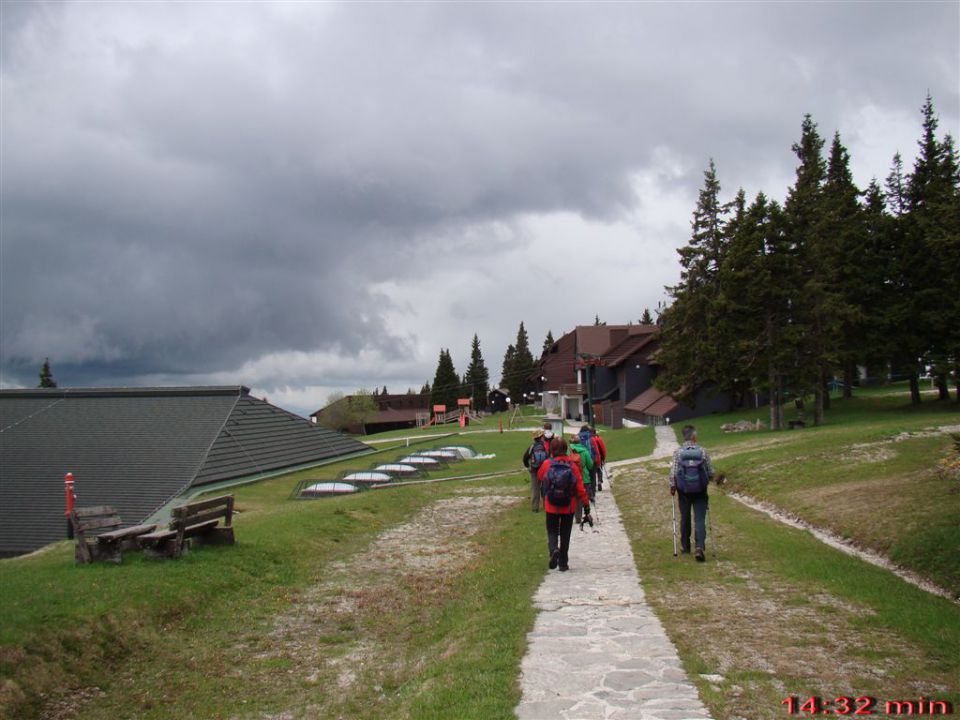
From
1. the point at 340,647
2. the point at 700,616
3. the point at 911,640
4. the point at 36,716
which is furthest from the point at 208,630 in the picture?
the point at 911,640

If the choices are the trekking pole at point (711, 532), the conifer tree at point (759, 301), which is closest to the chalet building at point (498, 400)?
the conifer tree at point (759, 301)

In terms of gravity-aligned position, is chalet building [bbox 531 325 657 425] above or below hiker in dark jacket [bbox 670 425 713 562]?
above

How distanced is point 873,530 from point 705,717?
9521mm

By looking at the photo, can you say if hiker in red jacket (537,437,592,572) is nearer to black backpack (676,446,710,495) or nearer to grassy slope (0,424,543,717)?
grassy slope (0,424,543,717)

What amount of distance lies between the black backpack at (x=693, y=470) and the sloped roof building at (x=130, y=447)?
67.5ft

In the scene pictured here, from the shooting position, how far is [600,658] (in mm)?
7000

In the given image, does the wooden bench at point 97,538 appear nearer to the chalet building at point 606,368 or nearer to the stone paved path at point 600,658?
the stone paved path at point 600,658

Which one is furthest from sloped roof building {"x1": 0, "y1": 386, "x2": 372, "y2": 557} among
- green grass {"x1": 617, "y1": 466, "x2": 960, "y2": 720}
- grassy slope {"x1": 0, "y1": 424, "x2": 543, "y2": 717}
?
green grass {"x1": 617, "y1": 466, "x2": 960, "y2": 720}

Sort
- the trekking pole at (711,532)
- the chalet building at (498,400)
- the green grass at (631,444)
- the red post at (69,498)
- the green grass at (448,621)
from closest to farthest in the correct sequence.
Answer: the green grass at (448,621), the trekking pole at (711,532), the red post at (69,498), the green grass at (631,444), the chalet building at (498,400)

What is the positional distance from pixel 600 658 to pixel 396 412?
114121 millimetres

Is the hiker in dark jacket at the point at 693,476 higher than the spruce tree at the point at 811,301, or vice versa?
the spruce tree at the point at 811,301

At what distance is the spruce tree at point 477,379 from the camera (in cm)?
12227
